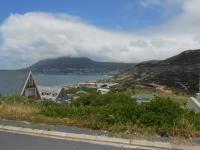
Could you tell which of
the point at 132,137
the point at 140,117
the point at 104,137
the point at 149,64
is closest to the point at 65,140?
the point at 104,137

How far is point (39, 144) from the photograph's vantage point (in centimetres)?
653

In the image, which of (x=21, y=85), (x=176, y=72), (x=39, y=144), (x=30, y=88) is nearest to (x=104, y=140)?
(x=39, y=144)

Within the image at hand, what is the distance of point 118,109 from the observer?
323 inches

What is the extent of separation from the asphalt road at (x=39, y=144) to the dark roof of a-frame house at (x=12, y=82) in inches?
1748

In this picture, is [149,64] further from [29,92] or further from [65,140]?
[65,140]

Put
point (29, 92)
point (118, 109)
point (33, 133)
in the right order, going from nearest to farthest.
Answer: point (33, 133)
point (118, 109)
point (29, 92)

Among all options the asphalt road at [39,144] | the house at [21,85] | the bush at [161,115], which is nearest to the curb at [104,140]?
the asphalt road at [39,144]

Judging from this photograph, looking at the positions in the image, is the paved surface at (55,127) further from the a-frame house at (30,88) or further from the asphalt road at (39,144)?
the a-frame house at (30,88)

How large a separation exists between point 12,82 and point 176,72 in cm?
8465

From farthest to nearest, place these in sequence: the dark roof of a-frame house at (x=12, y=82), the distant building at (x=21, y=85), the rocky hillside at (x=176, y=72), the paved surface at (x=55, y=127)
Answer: the rocky hillside at (x=176, y=72)
the dark roof of a-frame house at (x=12, y=82)
the distant building at (x=21, y=85)
the paved surface at (x=55, y=127)

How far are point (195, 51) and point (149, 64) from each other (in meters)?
27.3

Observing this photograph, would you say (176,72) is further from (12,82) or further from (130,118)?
(130,118)

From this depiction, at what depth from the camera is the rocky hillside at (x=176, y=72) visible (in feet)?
376

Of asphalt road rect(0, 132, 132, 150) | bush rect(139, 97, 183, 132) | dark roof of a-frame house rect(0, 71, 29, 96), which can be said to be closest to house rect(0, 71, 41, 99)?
dark roof of a-frame house rect(0, 71, 29, 96)
